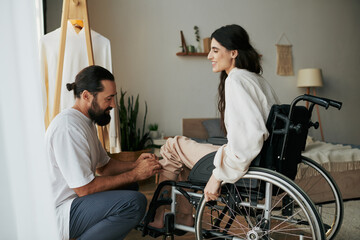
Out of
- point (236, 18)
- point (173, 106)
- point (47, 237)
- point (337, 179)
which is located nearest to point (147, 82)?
point (173, 106)

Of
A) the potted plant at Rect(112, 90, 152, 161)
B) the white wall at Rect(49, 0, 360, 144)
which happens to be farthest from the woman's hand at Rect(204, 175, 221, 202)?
the white wall at Rect(49, 0, 360, 144)

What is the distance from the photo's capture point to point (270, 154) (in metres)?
1.43

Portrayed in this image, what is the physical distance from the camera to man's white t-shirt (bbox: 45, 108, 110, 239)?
1.51 metres

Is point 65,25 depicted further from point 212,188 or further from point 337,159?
point 337,159

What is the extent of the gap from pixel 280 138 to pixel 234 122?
21cm

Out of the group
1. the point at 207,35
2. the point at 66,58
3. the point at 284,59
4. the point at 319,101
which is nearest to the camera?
the point at 319,101

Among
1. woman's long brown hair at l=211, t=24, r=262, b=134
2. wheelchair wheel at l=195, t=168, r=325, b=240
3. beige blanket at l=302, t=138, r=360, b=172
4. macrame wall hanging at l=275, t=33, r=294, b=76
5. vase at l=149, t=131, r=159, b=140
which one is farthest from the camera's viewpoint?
macrame wall hanging at l=275, t=33, r=294, b=76

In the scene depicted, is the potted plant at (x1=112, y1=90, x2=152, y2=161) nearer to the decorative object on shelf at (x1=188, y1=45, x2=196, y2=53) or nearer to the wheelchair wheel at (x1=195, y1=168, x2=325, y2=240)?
the decorative object on shelf at (x1=188, y1=45, x2=196, y2=53)

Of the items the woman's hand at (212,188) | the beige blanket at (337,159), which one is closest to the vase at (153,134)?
the beige blanket at (337,159)

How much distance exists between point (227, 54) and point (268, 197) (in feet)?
2.34

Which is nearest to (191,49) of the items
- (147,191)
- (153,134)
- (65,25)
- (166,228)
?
(153,134)

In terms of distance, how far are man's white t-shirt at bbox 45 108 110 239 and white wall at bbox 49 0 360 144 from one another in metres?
2.85

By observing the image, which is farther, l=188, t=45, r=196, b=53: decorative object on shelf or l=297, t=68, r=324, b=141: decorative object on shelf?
l=297, t=68, r=324, b=141: decorative object on shelf

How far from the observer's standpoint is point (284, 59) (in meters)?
5.08
